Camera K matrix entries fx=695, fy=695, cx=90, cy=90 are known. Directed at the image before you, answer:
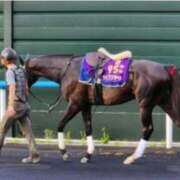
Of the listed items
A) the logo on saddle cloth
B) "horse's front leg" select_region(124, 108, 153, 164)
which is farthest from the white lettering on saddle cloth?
"horse's front leg" select_region(124, 108, 153, 164)

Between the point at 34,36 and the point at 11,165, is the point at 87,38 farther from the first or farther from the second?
the point at 11,165

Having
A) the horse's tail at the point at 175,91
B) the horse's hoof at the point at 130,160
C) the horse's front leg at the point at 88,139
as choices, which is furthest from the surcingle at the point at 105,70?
the horse's hoof at the point at 130,160

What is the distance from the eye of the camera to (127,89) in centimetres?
1024

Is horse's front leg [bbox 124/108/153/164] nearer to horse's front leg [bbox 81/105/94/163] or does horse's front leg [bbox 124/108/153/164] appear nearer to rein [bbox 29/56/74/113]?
horse's front leg [bbox 81/105/94/163]

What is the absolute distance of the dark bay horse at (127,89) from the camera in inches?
399

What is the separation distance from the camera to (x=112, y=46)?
41.5ft

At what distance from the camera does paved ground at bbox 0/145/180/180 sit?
9336 millimetres

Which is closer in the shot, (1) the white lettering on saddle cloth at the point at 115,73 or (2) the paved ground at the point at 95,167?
(2) the paved ground at the point at 95,167

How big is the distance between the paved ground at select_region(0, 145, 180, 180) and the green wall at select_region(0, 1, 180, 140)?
1163 mm

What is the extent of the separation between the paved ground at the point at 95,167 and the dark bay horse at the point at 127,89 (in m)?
0.28

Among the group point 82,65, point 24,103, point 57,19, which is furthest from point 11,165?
point 57,19

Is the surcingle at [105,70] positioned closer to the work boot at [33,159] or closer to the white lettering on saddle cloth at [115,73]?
the white lettering on saddle cloth at [115,73]

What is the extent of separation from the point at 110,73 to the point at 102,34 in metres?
2.56

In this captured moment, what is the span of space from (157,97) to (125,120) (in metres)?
2.49
